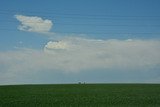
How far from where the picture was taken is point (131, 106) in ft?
133

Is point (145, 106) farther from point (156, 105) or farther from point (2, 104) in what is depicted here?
point (2, 104)

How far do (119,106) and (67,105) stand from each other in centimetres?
511

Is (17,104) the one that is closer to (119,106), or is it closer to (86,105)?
(86,105)

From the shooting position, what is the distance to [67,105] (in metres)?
41.7

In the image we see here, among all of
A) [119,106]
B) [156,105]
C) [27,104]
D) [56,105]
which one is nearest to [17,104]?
[27,104]

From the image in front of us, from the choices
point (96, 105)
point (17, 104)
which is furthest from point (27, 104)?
point (96, 105)

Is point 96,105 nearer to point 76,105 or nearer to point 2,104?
point 76,105


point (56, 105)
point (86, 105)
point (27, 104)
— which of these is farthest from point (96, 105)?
point (27, 104)

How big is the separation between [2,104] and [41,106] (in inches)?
182

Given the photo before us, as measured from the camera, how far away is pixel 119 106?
4084cm

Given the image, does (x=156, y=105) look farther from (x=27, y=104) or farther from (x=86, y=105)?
(x=27, y=104)

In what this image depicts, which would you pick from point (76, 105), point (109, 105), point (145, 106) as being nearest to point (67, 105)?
point (76, 105)

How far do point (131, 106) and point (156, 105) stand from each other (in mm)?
2580

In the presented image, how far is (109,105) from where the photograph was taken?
42.1m
